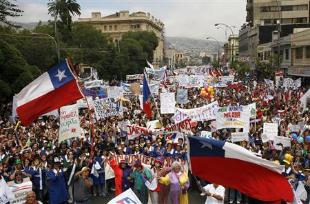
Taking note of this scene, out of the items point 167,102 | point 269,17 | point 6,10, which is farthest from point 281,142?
point 269,17

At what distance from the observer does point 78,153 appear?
14.5 metres

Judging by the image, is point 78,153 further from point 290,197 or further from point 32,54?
point 32,54

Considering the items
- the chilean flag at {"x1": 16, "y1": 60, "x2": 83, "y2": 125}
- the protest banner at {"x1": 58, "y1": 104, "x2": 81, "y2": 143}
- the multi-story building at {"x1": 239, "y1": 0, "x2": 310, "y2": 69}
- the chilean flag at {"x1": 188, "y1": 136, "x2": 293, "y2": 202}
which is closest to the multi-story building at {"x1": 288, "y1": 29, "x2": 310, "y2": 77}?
the multi-story building at {"x1": 239, "y1": 0, "x2": 310, "y2": 69}

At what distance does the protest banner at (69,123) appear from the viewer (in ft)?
46.6

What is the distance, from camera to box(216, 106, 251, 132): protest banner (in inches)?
686

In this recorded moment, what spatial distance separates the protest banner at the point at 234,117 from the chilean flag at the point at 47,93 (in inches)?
262

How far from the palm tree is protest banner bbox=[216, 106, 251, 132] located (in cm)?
4564

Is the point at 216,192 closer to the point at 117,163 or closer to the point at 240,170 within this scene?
the point at 240,170

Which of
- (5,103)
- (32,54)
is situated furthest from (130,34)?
(5,103)

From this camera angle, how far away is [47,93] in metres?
12.1

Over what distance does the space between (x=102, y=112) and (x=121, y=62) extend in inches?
1982

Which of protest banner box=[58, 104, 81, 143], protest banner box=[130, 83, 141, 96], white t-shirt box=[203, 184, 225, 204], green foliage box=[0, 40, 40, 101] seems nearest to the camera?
white t-shirt box=[203, 184, 225, 204]

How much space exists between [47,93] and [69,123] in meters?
2.49

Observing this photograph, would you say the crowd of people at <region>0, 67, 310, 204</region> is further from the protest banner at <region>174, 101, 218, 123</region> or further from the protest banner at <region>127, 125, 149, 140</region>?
the protest banner at <region>174, 101, 218, 123</region>
